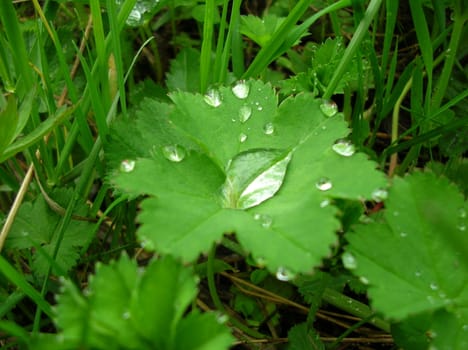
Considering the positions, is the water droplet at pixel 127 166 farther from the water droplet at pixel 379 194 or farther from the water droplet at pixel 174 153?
the water droplet at pixel 379 194

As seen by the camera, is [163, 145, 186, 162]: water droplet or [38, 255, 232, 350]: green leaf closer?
[38, 255, 232, 350]: green leaf

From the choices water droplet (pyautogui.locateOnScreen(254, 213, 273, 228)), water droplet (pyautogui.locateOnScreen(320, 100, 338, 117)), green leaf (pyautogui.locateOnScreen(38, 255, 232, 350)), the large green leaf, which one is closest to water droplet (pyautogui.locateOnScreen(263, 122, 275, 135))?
the large green leaf

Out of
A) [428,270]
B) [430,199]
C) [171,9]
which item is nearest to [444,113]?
[430,199]

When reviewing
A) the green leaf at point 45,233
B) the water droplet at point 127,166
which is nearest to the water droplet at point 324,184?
the water droplet at point 127,166

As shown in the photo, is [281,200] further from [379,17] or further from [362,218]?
[379,17]

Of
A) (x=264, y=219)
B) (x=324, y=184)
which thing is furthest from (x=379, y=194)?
(x=264, y=219)

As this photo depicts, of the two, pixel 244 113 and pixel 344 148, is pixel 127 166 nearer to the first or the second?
pixel 244 113

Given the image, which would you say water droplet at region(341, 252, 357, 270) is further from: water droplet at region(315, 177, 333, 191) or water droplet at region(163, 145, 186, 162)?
water droplet at region(163, 145, 186, 162)
